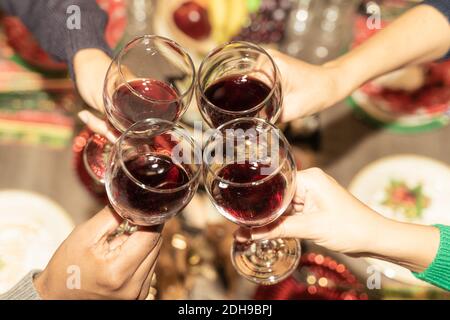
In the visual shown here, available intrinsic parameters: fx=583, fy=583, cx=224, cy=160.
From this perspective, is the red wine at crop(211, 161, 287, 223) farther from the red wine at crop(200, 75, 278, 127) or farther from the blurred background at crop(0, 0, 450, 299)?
the blurred background at crop(0, 0, 450, 299)

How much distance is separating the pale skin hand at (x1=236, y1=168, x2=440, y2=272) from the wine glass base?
0.64 ft

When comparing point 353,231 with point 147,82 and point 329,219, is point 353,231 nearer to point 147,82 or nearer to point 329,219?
point 329,219

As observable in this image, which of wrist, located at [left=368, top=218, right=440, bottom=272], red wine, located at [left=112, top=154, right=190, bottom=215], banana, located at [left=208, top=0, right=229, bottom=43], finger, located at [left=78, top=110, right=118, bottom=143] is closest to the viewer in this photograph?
red wine, located at [left=112, top=154, right=190, bottom=215]

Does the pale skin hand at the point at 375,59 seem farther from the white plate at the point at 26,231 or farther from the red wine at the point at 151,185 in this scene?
the white plate at the point at 26,231

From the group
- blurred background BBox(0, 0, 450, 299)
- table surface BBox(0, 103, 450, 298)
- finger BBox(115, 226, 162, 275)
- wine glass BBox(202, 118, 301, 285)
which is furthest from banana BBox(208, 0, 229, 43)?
finger BBox(115, 226, 162, 275)

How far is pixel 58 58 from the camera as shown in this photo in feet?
4.28

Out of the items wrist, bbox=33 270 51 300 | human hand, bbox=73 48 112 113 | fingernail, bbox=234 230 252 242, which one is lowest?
wrist, bbox=33 270 51 300

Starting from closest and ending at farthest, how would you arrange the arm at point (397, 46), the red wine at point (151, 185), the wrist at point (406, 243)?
1. the red wine at point (151, 185)
2. the wrist at point (406, 243)
3. the arm at point (397, 46)

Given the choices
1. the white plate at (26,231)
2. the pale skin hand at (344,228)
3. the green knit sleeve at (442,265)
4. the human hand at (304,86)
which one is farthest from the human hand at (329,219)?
the white plate at (26,231)

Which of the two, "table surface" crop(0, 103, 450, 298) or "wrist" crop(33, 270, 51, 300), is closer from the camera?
"wrist" crop(33, 270, 51, 300)

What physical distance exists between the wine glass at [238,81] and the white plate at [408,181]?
1.57 ft

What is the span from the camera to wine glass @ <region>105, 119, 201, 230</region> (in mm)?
925

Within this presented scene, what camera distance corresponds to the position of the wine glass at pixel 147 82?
1008 mm
